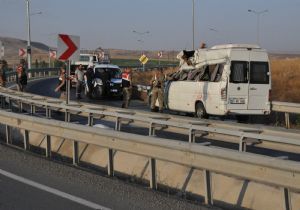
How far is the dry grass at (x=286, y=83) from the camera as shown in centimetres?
3107

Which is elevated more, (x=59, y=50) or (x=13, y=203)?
(x=59, y=50)

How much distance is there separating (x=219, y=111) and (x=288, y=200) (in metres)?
10.9

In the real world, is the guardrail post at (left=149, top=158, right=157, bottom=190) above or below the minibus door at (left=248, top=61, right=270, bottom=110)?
below

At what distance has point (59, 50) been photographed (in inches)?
642

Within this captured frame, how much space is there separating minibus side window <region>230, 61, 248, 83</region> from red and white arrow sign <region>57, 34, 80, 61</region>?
4680 mm

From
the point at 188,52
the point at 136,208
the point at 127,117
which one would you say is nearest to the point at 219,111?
the point at 188,52

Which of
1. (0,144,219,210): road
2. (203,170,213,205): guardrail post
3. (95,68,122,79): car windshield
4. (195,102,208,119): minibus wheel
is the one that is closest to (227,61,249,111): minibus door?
(195,102,208,119): minibus wheel

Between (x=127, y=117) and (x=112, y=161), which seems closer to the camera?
(x=112, y=161)

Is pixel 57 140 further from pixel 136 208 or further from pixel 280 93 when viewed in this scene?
pixel 280 93

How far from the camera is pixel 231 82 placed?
1689cm

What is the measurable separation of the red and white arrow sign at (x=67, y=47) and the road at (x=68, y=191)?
23.2 ft

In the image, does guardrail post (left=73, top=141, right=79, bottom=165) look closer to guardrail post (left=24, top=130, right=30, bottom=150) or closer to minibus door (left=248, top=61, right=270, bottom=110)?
guardrail post (left=24, top=130, right=30, bottom=150)

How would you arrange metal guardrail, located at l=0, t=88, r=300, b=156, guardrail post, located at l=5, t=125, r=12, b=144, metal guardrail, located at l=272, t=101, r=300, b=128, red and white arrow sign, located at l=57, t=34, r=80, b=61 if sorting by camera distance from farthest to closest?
metal guardrail, located at l=272, t=101, r=300, b=128 < red and white arrow sign, located at l=57, t=34, r=80, b=61 < guardrail post, located at l=5, t=125, r=12, b=144 < metal guardrail, located at l=0, t=88, r=300, b=156

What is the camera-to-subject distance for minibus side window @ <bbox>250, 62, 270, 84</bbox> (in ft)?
56.5
